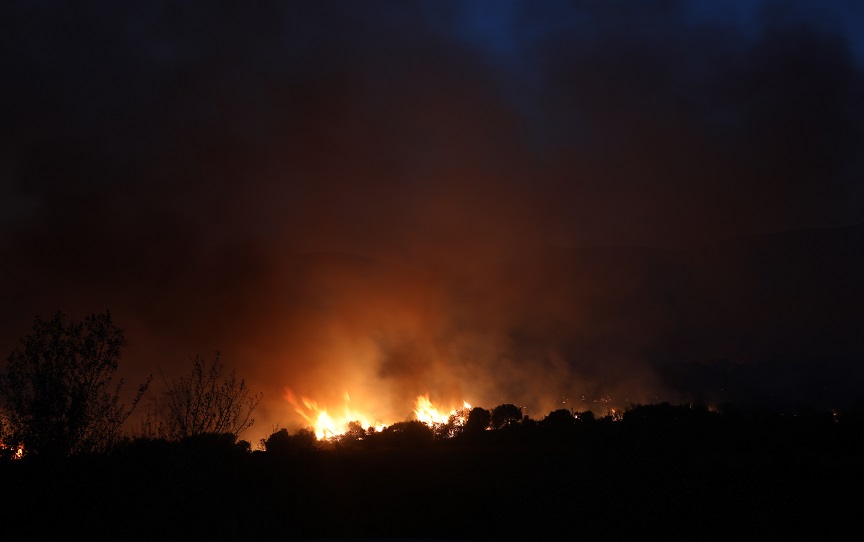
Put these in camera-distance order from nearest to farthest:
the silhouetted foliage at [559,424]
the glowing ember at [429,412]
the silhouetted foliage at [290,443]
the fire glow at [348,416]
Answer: the silhouetted foliage at [290,443]
the silhouetted foliage at [559,424]
the fire glow at [348,416]
the glowing ember at [429,412]

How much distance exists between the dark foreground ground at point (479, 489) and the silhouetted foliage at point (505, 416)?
273 centimetres

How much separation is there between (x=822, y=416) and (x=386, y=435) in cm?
2803

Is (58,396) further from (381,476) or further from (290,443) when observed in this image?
(290,443)

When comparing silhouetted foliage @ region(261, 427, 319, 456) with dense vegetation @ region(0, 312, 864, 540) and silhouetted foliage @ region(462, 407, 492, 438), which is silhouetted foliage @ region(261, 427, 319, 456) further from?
silhouetted foliage @ region(462, 407, 492, 438)

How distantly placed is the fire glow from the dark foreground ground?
6.78 meters

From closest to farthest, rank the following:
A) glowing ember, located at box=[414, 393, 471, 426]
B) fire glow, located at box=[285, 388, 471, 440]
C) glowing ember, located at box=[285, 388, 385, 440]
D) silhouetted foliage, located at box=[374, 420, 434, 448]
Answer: silhouetted foliage, located at box=[374, 420, 434, 448]
fire glow, located at box=[285, 388, 471, 440]
glowing ember, located at box=[285, 388, 385, 440]
glowing ember, located at box=[414, 393, 471, 426]

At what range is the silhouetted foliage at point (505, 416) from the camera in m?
44.8

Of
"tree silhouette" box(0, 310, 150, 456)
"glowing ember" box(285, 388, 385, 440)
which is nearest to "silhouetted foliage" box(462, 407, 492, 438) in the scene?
"glowing ember" box(285, 388, 385, 440)

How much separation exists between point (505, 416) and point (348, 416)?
1494cm

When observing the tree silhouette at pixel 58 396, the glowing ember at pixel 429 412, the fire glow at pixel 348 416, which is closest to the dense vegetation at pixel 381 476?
the tree silhouette at pixel 58 396

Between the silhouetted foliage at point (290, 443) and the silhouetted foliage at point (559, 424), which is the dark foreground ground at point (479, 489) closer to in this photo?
the silhouetted foliage at point (559, 424)

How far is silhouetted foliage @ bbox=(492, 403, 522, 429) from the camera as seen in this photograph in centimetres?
4478

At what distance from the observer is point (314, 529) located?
75.2ft

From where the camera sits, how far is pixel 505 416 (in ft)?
149
